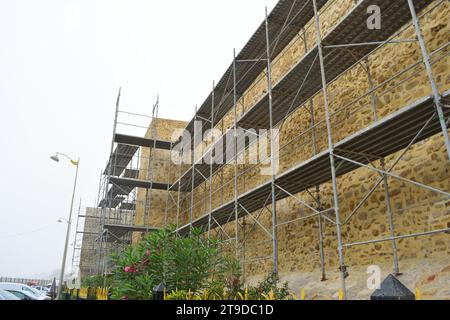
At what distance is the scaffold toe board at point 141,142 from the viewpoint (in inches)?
656

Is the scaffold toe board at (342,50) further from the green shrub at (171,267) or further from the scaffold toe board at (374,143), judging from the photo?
the green shrub at (171,267)

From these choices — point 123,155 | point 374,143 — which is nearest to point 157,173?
point 123,155

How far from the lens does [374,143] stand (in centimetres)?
574

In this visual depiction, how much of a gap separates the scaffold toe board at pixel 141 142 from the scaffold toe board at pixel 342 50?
8.87m

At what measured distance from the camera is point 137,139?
17.0 m

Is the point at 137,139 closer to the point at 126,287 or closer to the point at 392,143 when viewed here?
the point at 126,287

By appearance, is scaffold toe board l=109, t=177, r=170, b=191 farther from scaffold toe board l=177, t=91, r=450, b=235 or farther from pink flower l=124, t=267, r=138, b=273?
pink flower l=124, t=267, r=138, b=273

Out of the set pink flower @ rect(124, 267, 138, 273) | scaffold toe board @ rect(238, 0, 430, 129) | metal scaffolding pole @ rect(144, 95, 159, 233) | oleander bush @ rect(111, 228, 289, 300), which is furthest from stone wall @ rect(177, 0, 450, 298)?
metal scaffolding pole @ rect(144, 95, 159, 233)

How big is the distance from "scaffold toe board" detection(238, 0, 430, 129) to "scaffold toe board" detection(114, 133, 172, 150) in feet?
29.1

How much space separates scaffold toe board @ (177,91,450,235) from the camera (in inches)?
187

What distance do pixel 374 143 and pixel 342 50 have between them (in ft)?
6.76

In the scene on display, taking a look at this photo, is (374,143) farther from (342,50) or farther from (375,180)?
(342,50)

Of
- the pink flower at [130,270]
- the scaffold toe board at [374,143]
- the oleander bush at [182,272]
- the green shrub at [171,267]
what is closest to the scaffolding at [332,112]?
the scaffold toe board at [374,143]
